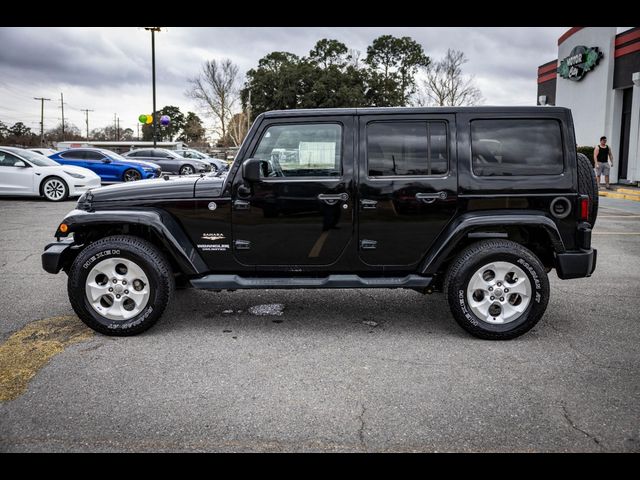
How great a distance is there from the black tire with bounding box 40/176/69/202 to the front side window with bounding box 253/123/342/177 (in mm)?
12288

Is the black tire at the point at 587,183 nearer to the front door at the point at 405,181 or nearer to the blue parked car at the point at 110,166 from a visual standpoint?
the front door at the point at 405,181

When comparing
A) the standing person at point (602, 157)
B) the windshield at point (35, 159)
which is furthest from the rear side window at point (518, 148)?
the standing person at point (602, 157)

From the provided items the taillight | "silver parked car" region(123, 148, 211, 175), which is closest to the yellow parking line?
the taillight

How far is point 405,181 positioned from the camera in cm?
463

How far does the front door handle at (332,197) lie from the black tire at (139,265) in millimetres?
1448

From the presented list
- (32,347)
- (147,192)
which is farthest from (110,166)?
(32,347)

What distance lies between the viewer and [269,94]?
170 feet

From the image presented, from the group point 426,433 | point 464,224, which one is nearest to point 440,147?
point 464,224

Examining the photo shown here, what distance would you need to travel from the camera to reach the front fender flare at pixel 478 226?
14.8 ft
